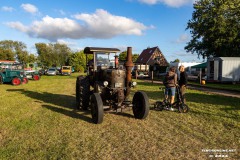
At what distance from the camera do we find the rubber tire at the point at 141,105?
6.79m

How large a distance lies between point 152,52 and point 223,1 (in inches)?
791

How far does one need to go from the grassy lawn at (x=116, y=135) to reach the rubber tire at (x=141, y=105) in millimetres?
250

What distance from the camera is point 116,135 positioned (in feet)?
18.0

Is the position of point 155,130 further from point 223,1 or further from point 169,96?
point 223,1

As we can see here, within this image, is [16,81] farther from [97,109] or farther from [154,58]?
[154,58]

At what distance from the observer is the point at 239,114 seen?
777 cm

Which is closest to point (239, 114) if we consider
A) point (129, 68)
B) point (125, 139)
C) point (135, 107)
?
point (135, 107)

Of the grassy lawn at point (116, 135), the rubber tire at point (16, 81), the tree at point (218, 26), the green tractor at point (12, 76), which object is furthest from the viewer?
the tree at point (218, 26)

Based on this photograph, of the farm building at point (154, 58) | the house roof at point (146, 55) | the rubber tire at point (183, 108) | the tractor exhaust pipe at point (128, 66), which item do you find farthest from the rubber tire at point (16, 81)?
the house roof at point (146, 55)

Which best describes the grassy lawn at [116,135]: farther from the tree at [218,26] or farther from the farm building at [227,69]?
the tree at [218,26]

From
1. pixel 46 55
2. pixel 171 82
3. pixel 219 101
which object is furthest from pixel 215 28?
pixel 46 55

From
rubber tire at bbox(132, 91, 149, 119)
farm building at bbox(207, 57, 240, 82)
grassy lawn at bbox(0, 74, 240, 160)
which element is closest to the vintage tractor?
rubber tire at bbox(132, 91, 149, 119)

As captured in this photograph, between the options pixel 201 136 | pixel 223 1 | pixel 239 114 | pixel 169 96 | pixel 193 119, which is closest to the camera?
pixel 201 136

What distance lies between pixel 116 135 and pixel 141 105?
184 cm
